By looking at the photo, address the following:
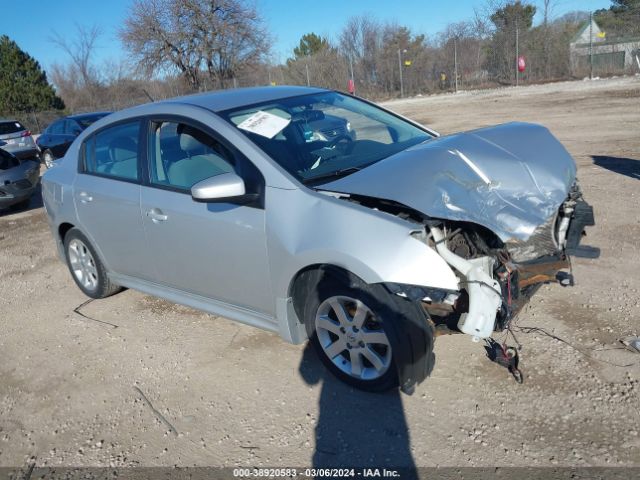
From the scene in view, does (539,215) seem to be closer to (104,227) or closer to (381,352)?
(381,352)

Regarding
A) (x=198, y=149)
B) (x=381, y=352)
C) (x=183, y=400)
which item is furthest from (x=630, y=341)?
(x=198, y=149)

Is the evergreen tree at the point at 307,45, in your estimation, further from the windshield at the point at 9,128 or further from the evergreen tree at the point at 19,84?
the windshield at the point at 9,128

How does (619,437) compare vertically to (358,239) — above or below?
below

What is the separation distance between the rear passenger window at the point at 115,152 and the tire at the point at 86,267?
0.71 metres

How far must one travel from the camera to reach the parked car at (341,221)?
2.97 metres

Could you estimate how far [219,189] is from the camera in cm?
325

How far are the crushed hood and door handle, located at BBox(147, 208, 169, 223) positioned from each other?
1.33 meters

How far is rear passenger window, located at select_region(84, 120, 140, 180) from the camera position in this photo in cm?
426

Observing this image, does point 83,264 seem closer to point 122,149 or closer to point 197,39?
point 122,149

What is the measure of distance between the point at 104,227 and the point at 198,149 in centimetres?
132

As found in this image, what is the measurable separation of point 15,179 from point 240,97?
7620mm

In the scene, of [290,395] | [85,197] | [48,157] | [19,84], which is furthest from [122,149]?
[19,84]

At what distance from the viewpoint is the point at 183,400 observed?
3.51 m

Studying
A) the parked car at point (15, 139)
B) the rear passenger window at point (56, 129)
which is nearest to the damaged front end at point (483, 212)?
the rear passenger window at point (56, 129)
